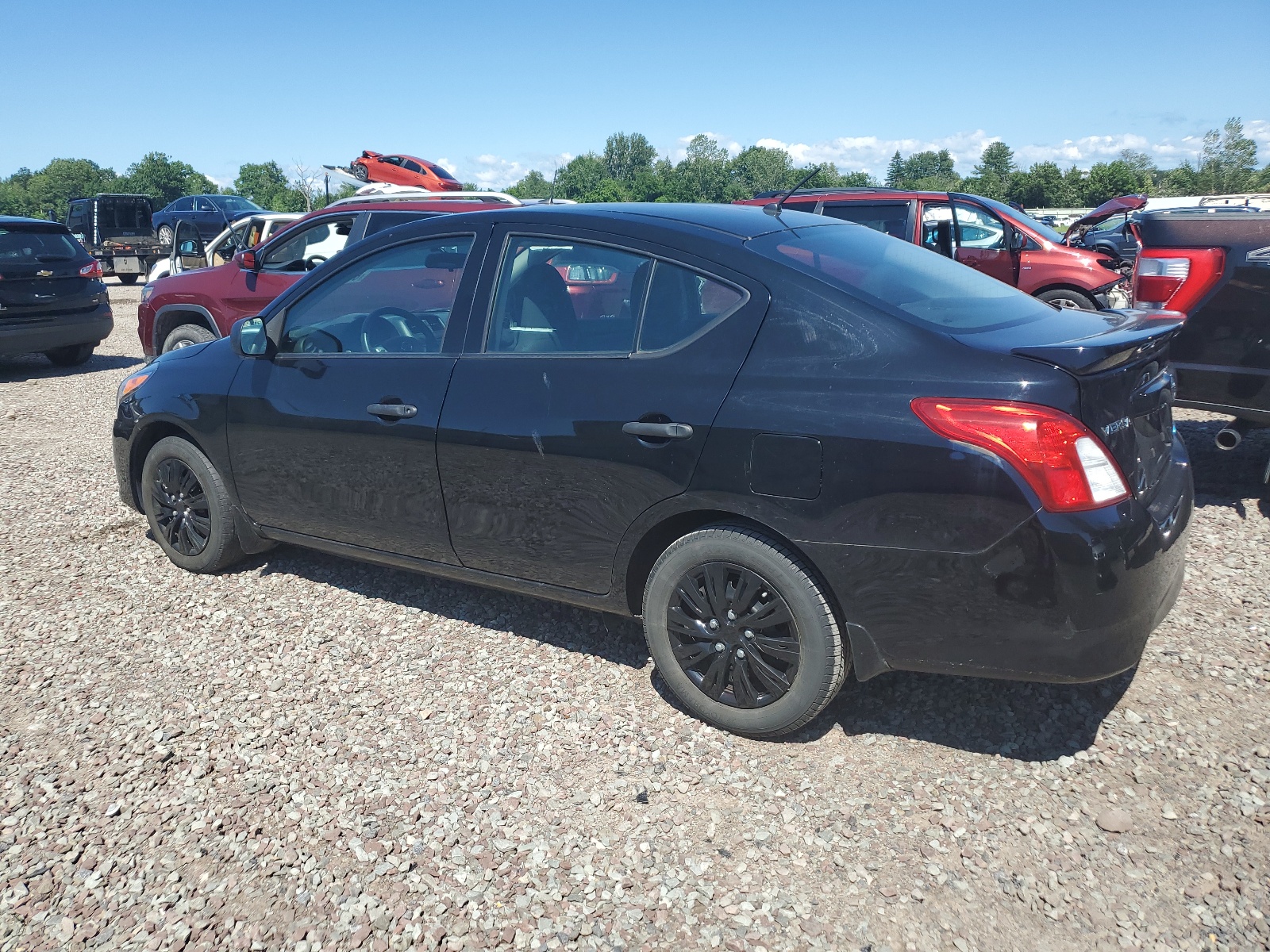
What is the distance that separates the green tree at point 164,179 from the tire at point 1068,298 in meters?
103

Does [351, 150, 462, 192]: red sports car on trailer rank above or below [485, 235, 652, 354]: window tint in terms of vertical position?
above

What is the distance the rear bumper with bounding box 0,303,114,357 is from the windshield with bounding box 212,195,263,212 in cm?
1831

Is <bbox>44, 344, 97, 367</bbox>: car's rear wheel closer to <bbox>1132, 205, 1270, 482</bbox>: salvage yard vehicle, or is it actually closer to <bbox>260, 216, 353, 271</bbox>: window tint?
<bbox>260, 216, 353, 271</bbox>: window tint

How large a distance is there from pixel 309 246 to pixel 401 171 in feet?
46.6

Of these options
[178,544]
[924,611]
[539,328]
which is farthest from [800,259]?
[178,544]

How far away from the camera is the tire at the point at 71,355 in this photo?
11922 mm

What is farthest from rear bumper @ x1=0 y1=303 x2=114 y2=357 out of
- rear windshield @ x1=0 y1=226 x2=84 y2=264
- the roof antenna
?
the roof antenna

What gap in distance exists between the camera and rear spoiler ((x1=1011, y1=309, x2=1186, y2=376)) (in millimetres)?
2611

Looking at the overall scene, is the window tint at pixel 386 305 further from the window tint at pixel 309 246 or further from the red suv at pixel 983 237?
the red suv at pixel 983 237

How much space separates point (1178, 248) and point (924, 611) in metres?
4.03

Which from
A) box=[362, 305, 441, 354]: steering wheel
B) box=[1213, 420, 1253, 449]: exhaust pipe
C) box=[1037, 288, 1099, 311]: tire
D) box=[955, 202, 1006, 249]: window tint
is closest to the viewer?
box=[362, 305, 441, 354]: steering wheel

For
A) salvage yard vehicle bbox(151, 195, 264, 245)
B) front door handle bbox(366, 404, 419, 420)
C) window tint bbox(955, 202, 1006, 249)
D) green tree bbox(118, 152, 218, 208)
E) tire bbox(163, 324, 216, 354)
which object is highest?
green tree bbox(118, 152, 218, 208)

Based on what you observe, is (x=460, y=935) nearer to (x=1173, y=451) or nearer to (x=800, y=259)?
(x=800, y=259)

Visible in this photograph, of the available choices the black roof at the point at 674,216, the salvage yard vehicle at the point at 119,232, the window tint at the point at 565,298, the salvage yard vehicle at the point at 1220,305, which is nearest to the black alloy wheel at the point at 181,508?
the window tint at the point at 565,298
